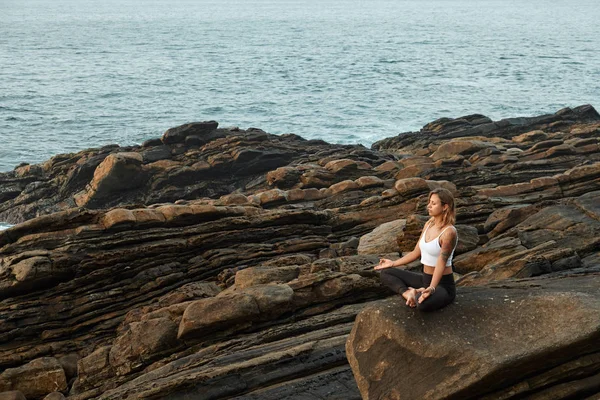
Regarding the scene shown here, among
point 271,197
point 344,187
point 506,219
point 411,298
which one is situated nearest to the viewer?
point 411,298

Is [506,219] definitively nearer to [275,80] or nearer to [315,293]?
[315,293]

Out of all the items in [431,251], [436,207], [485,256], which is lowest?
[485,256]

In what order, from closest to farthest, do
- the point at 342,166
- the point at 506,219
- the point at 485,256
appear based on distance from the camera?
the point at 485,256 < the point at 506,219 < the point at 342,166

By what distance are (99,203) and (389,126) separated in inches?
1257

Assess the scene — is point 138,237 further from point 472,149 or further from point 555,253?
point 472,149

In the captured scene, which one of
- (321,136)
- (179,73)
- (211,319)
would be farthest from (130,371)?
(179,73)

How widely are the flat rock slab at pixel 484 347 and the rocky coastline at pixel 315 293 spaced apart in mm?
20

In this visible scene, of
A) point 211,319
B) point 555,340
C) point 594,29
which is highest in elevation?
point 555,340

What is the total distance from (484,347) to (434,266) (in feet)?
5.25

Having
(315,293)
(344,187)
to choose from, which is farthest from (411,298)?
(344,187)

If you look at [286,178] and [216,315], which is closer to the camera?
[216,315]

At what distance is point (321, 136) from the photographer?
184 feet

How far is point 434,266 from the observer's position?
9.85 meters

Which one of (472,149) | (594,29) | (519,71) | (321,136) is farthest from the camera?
(594,29)
